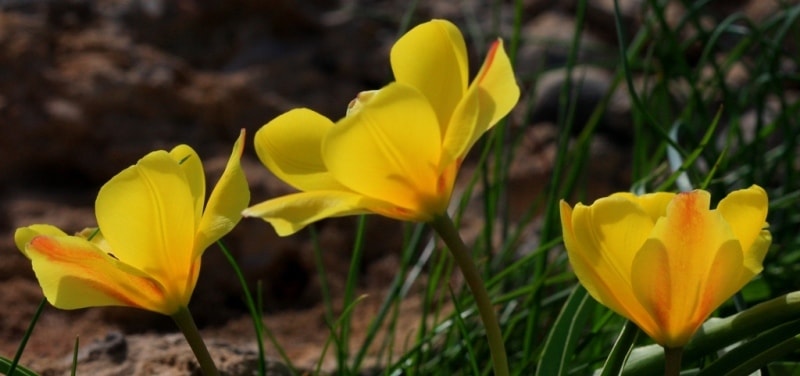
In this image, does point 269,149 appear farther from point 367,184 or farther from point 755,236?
point 755,236

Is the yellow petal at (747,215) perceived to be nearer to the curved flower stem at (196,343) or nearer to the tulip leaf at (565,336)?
Result: the tulip leaf at (565,336)

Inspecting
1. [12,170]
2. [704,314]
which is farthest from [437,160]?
[12,170]

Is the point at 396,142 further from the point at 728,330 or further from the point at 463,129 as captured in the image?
the point at 728,330

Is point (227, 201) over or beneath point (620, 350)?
over

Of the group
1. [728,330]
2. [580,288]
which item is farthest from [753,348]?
[580,288]

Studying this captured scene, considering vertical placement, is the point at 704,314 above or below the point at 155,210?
below

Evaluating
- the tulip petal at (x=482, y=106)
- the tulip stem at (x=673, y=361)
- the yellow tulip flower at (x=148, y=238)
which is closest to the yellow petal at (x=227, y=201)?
the yellow tulip flower at (x=148, y=238)
